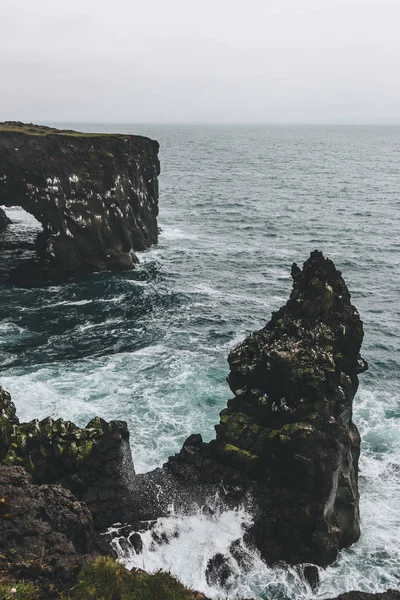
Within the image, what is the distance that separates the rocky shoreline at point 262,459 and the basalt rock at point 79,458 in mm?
54

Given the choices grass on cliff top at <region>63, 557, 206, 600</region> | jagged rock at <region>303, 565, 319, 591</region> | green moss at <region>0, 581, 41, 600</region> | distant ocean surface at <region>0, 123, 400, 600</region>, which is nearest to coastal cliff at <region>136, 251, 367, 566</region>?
jagged rock at <region>303, 565, 319, 591</region>

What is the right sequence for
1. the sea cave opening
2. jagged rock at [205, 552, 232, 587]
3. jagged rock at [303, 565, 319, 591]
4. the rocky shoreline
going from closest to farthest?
jagged rock at [205, 552, 232, 587] < jagged rock at [303, 565, 319, 591] < the rocky shoreline < the sea cave opening

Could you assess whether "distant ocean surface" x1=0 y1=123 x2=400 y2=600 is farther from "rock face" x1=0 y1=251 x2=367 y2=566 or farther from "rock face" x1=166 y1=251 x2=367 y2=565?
"rock face" x1=166 y1=251 x2=367 y2=565

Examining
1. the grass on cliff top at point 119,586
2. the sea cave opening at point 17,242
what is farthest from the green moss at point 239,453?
the sea cave opening at point 17,242

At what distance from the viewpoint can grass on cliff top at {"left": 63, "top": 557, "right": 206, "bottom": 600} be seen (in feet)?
52.4

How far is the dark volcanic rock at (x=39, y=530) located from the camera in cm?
1753

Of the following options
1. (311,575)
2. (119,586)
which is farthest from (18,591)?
(311,575)

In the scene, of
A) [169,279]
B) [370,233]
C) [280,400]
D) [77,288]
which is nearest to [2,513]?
[280,400]

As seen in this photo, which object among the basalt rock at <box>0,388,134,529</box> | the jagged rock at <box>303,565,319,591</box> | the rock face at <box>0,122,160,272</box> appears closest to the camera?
the jagged rock at <box>303,565,319,591</box>

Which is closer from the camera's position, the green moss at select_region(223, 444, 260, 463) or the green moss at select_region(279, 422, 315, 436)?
the green moss at select_region(279, 422, 315, 436)

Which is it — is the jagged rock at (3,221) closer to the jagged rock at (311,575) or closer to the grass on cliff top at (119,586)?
the jagged rock at (311,575)

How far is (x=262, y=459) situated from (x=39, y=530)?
1378 cm

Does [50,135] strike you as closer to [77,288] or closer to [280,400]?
[77,288]

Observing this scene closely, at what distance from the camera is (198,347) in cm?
5088
